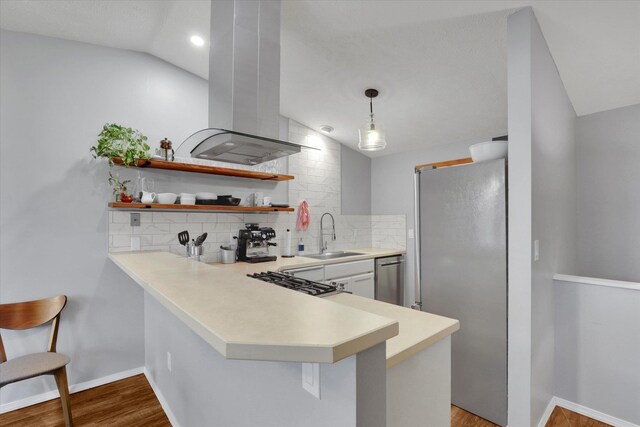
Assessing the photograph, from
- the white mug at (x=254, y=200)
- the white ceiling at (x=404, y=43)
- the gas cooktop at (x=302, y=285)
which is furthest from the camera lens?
the white mug at (x=254, y=200)

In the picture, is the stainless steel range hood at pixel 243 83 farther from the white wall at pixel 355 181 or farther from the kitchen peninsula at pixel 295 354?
the white wall at pixel 355 181

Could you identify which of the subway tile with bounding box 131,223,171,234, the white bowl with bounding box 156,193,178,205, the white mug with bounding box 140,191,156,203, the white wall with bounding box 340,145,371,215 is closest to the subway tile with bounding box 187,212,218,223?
the subway tile with bounding box 131,223,171,234

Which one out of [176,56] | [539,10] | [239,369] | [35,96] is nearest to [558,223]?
[539,10]

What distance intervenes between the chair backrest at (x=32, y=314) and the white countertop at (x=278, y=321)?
4.44 ft

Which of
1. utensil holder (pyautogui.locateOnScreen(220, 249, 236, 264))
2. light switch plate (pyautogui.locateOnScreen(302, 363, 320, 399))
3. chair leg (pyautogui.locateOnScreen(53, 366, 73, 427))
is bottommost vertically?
chair leg (pyautogui.locateOnScreen(53, 366, 73, 427))

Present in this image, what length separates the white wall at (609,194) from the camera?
2.74 metres

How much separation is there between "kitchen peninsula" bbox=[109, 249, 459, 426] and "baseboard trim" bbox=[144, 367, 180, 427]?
0.34 metres

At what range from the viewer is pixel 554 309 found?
89.1 inches

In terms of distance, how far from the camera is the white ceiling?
6.36 feet

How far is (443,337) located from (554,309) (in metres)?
1.63

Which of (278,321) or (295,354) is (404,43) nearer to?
(278,321)

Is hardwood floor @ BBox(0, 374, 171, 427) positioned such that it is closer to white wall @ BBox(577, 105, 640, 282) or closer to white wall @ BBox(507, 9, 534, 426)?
Result: white wall @ BBox(507, 9, 534, 426)

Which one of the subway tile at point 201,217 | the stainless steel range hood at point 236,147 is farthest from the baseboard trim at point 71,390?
the stainless steel range hood at point 236,147

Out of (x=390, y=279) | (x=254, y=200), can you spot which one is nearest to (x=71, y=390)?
(x=254, y=200)
